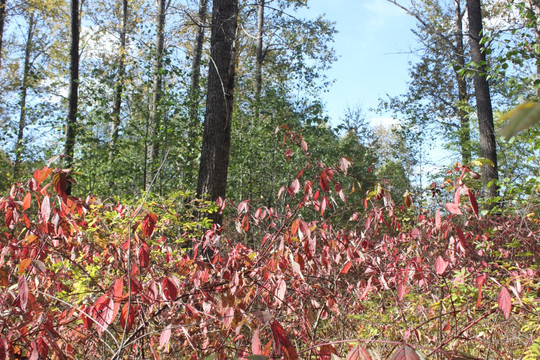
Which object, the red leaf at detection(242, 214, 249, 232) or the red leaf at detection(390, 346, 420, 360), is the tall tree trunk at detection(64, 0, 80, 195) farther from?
the red leaf at detection(390, 346, 420, 360)

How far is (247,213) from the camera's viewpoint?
3051mm

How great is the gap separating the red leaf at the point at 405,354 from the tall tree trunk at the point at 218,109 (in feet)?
16.1

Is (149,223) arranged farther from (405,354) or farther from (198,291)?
(405,354)

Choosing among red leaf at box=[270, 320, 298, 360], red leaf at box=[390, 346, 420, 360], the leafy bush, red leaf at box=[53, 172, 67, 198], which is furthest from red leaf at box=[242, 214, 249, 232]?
red leaf at box=[390, 346, 420, 360]

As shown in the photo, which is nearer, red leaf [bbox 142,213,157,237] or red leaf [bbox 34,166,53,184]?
red leaf [bbox 34,166,53,184]

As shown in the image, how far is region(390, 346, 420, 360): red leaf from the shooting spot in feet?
3.37

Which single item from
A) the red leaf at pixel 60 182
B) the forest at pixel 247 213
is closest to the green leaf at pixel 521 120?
the forest at pixel 247 213

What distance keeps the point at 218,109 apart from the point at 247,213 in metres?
3.20

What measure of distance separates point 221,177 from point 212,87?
4.17 feet

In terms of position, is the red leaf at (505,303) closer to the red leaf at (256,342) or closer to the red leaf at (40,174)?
the red leaf at (256,342)

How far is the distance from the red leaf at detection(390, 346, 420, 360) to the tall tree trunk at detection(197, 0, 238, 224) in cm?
491

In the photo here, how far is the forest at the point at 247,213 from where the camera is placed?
209cm

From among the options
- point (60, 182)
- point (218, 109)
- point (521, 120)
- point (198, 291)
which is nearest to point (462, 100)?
point (218, 109)

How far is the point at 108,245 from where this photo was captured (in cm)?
296
